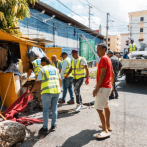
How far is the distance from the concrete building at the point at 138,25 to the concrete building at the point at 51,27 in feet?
121

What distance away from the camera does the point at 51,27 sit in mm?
12852

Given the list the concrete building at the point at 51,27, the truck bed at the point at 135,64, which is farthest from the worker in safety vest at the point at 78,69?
the truck bed at the point at 135,64

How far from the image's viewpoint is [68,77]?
5492 mm

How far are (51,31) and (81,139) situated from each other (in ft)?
35.4

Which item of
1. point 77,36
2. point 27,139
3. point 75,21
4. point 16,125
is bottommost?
point 27,139

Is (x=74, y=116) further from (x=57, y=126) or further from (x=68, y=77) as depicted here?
(x=68, y=77)

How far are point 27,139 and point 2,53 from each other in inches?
156

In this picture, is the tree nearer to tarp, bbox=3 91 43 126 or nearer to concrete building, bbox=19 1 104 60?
concrete building, bbox=19 1 104 60

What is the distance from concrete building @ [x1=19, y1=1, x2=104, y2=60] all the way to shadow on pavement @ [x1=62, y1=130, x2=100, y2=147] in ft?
16.6

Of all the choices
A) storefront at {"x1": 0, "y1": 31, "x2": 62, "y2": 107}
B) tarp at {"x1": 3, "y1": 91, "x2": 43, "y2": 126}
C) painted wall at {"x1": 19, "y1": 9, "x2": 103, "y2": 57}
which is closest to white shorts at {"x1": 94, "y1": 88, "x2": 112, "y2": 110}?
tarp at {"x1": 3, "y1": 91, "x2": 43, "y2": 126}

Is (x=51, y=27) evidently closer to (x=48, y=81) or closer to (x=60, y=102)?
(x=60, y=102)

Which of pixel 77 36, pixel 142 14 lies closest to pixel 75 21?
pixel 77 36

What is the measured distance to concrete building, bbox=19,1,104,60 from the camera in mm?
10100

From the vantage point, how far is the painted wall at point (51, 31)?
388 inches
